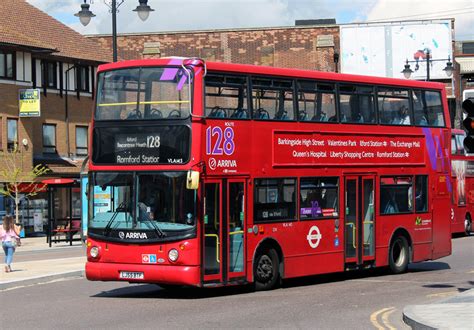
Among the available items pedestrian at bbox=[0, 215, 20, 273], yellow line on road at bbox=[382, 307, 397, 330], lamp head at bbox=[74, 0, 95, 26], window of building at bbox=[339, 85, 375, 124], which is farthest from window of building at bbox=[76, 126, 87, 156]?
yellow line on road at bbox=[382, 307, 397, 330]

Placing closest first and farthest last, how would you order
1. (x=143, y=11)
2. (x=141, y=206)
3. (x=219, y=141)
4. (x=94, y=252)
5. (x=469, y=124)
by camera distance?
(x=469, y=124) → (x=141, y=206) → (x=219, y=141) → (x=94, y=252) → (x=143, y=11)

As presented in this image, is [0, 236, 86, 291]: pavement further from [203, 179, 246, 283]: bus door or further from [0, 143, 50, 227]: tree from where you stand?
[0, 143, 50, 227]: tree

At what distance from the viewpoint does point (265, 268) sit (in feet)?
62.2

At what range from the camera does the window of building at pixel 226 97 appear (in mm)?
17906

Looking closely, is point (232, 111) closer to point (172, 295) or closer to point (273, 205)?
point (273, 205)

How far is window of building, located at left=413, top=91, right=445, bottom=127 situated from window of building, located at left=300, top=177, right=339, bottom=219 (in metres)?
3.78

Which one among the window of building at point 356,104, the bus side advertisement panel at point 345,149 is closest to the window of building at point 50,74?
the bus side advertisement panel at point 345,149

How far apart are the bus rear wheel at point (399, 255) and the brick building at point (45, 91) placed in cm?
2834

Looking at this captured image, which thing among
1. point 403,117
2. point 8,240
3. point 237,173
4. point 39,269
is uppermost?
point 403,117

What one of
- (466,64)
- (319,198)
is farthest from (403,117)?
(466,64)

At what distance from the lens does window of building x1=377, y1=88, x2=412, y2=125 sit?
2236 centimetres

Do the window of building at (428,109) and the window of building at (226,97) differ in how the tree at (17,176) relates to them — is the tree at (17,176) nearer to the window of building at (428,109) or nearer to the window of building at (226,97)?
the window of building at (428,109)

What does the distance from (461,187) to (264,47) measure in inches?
1464

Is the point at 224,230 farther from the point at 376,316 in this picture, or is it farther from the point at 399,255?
the point at 399,255
